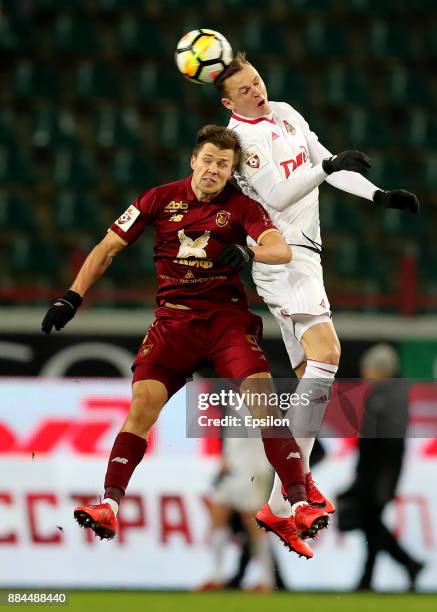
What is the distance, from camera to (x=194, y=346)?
19.1ft

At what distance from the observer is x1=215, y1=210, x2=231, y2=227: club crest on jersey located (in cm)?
581

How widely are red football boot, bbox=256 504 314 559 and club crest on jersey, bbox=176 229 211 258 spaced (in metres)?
1.22

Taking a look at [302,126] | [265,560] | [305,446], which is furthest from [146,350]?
[265,560]

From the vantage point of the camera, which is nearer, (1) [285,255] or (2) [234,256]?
(2) [234,256]

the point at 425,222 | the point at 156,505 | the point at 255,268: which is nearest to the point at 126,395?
the point at 156,505

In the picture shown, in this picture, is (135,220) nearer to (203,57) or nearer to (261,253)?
(261,253)

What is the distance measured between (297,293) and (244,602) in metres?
3.07

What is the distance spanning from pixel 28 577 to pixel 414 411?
277 cm

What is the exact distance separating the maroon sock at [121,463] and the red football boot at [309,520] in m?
0.75

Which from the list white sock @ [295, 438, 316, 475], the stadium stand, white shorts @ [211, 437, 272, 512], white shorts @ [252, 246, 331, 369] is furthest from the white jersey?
the stadium stand

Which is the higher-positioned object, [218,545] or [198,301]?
[198,301]

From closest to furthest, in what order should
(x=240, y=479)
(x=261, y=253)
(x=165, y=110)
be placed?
1. (x=261, y=253)
2. (x=240, y=479)
3. (x=165, y=110)

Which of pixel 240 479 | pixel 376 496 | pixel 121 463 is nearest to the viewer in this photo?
pixel 121 463

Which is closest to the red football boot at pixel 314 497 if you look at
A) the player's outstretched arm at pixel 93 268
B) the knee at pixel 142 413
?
the knee at pixel 142 413
